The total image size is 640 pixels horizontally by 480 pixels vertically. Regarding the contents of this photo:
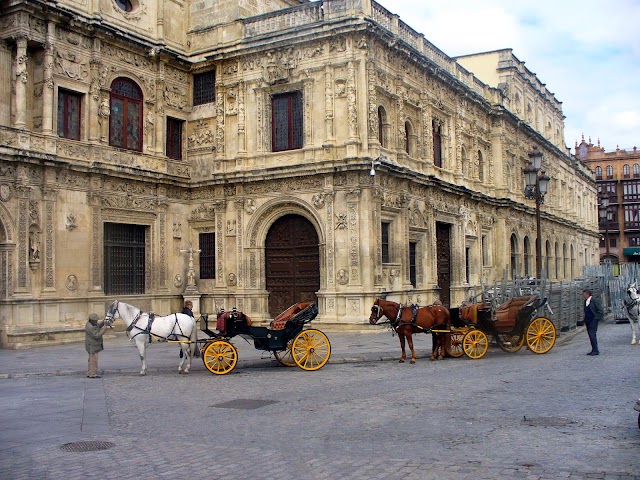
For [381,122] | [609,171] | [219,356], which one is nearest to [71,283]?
[219,356]

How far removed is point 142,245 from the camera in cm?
2486

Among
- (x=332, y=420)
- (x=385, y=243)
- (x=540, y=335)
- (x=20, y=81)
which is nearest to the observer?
(x=332, y=420)

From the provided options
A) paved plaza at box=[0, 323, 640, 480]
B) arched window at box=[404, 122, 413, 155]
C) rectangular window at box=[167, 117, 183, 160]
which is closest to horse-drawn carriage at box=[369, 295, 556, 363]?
paved plaza at box=[0, 323, 640, 480]

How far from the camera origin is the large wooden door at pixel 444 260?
29141 millimetres

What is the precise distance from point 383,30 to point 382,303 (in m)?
11.9

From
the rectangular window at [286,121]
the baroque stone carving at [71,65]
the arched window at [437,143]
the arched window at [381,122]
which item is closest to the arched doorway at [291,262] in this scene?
the rectangular window at [286,121]

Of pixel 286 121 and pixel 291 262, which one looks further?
pixel 286 121

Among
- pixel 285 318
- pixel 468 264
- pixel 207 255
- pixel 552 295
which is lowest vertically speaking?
pixel 285 318

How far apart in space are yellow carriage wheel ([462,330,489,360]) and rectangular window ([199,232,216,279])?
12595 mm

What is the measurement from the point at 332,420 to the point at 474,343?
7475mm

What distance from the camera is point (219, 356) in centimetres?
1445

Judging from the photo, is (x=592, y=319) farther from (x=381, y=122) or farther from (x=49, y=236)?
(x=49, y=236)

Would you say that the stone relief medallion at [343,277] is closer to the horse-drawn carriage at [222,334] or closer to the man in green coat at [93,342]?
the horse-drawn carriage at [222,334]

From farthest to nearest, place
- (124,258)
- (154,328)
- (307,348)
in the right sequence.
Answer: (124,258) < (307,348) < (154,328)
